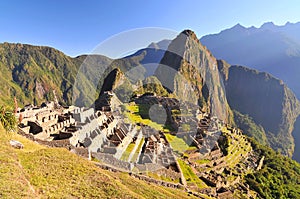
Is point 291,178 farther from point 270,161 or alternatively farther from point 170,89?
point 170,89

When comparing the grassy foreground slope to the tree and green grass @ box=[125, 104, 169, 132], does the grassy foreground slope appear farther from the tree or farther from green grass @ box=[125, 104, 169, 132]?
green grass @ box=[125, 104, 169, 132]

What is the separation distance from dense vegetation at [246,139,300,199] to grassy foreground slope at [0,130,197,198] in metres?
43.7

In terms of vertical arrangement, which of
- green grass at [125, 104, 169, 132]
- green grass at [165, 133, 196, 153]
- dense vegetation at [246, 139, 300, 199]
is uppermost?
green grass at [125, 104, 169, 132]

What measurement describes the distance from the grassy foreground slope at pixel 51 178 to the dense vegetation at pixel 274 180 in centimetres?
4371

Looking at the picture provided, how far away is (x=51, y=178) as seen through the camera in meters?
13.2

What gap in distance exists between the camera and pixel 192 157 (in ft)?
149

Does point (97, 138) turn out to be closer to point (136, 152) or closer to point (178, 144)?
point (136, 152)

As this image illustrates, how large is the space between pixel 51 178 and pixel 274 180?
210 ft

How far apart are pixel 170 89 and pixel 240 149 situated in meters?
102

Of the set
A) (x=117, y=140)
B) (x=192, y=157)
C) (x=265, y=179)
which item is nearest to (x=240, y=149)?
(x=265, y=179)

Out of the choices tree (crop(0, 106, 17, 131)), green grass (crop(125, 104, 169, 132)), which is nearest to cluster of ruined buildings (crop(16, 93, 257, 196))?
tree (crop(0, 106, 17, 131))

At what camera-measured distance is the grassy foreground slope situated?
10846 mm

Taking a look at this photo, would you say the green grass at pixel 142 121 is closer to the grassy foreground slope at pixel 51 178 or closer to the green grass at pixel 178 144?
the green grass at pixel 178 144

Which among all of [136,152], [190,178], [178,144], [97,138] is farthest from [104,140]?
[178,144]
